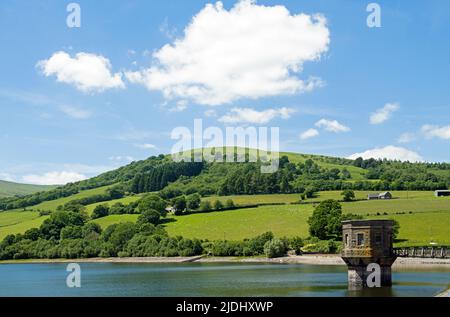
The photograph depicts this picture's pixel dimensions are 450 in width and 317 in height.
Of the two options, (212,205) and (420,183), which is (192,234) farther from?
(420,183)

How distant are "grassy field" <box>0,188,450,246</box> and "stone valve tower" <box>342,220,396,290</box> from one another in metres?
61.9

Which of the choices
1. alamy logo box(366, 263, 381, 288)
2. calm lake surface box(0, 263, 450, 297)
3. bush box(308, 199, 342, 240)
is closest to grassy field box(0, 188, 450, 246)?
bush box(308, 199, 342, 240)

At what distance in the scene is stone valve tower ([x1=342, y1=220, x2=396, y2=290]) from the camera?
176 feet

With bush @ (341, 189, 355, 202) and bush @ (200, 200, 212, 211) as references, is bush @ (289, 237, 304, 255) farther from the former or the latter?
bush @ (200, 200, 212, 211)

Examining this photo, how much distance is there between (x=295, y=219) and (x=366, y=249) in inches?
3726

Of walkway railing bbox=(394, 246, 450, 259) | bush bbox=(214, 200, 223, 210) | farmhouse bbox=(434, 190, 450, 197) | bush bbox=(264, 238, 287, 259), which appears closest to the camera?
walkway railing bbox=(394, 246, 450, 259)

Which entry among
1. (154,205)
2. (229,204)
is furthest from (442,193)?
(154,205)

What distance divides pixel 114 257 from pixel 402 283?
107282mm

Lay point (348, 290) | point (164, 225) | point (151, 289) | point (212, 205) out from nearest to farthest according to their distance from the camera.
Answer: point (348, 290)
point (151, 289)
point (164, 225)
point (212, 205)

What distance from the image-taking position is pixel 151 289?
69.0 metres

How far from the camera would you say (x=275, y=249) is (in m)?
125

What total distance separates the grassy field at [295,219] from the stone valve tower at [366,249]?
61939 millimetres

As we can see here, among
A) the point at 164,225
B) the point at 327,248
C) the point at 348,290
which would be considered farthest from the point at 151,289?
the point at 164,225

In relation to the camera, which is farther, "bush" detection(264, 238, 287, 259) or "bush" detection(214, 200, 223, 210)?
"bush" detection(214, 200, 223, 210)
